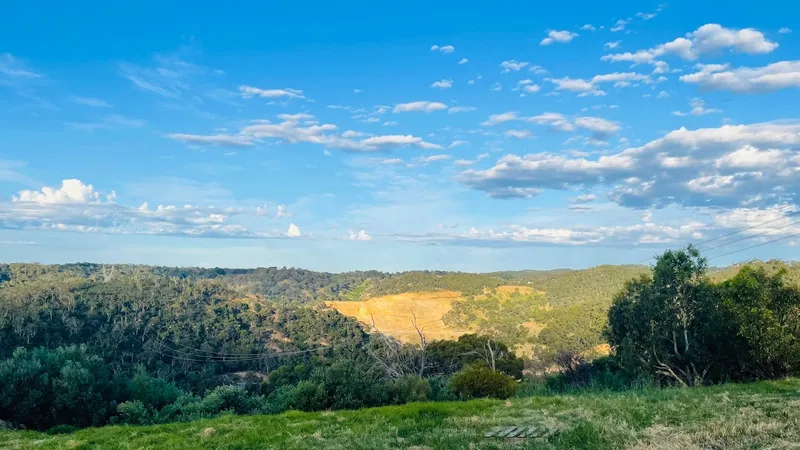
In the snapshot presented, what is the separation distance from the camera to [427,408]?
1463 cm

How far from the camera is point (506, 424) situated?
11.7 m

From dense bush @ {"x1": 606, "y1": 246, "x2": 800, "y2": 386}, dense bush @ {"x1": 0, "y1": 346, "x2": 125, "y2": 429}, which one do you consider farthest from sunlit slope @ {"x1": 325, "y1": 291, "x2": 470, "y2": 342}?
dense bush @ {"x1": 606, "y1": 246, "x2": 800, "y2": 386}

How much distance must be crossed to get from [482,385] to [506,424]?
11.5 m

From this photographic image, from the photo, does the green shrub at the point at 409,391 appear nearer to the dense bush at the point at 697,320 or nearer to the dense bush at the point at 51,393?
the dense bush at the point at 697,320

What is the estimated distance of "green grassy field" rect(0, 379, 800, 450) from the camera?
7.71m

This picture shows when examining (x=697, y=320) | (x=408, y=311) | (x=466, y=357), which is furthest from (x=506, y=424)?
(x=408, y=311)

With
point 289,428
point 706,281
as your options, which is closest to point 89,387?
point 289,428

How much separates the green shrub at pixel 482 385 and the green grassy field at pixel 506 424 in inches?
245

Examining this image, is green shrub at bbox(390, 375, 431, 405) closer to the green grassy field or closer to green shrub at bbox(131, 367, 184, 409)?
the green grassy field

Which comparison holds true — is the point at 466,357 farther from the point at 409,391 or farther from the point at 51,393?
the point at 51,393

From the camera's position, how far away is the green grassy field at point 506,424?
771 cm

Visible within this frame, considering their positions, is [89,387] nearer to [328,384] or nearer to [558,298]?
[328,384]

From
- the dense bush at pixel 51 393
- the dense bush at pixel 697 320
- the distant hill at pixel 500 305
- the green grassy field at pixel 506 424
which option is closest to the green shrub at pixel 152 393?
the dense bush at pixel 51 393

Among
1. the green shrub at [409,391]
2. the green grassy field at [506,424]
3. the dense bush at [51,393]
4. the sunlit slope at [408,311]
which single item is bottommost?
the sunlit slope at [408,311]
